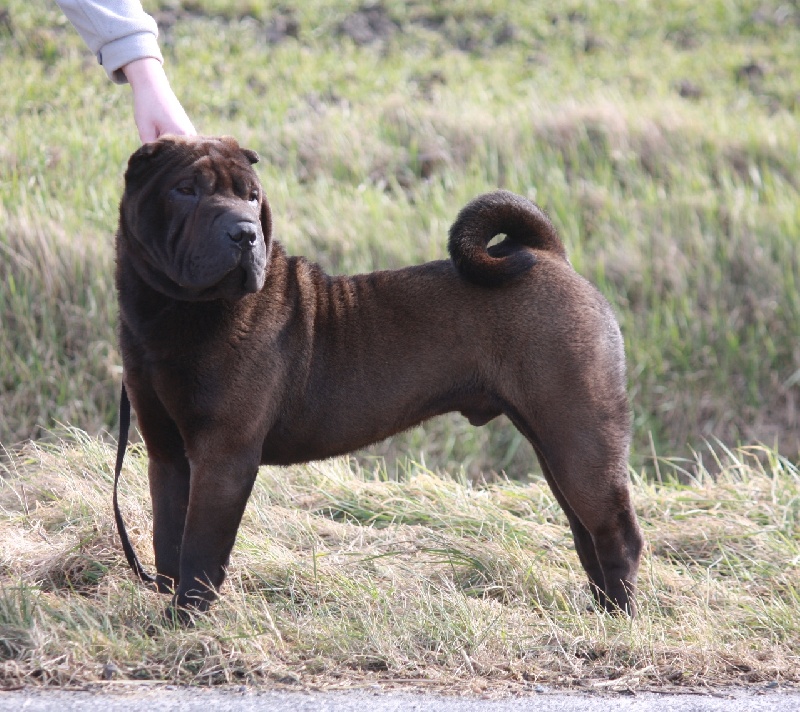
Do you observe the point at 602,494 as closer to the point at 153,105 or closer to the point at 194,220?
the point at 194,220

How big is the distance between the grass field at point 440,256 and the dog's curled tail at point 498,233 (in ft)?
3.90

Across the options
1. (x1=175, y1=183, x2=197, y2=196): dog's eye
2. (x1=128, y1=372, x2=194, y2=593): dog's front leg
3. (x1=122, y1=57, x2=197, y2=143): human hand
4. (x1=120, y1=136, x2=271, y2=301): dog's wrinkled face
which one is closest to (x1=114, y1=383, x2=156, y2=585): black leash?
(x1=128, y1=372, x2=194, y2=593): dog's front leg

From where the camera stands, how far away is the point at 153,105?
4.14 metres

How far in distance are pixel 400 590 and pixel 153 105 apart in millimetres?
2075

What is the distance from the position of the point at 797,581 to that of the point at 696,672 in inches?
45.7

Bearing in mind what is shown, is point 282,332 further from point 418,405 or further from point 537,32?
point 537,32

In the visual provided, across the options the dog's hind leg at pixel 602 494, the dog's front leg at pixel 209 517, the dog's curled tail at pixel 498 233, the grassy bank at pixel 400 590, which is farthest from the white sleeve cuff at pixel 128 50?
the dog's hind leg at pixel 602 494

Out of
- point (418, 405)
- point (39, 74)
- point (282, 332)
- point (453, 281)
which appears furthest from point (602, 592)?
point (39, 74)

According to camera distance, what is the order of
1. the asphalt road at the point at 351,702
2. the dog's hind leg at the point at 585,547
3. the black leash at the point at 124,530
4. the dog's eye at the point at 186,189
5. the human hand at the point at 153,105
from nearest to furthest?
the asphalt road at the point at 351,702, the dog's eye at the point at 186,189, the black leash at the point at 124,530, the human hand at the point at 153,105, the dog's hind leg at the point at 585,547

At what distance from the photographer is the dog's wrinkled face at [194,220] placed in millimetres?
3432

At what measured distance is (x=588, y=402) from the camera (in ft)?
12.6

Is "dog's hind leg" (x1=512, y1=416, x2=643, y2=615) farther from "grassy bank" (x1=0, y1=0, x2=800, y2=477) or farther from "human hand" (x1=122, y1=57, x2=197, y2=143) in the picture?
"grassy bank" (x1=0, y1=0, x2=800, y2=477)

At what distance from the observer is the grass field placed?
363 cm

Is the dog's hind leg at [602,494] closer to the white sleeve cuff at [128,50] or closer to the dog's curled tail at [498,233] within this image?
the dog's curled tail at [498,233]
